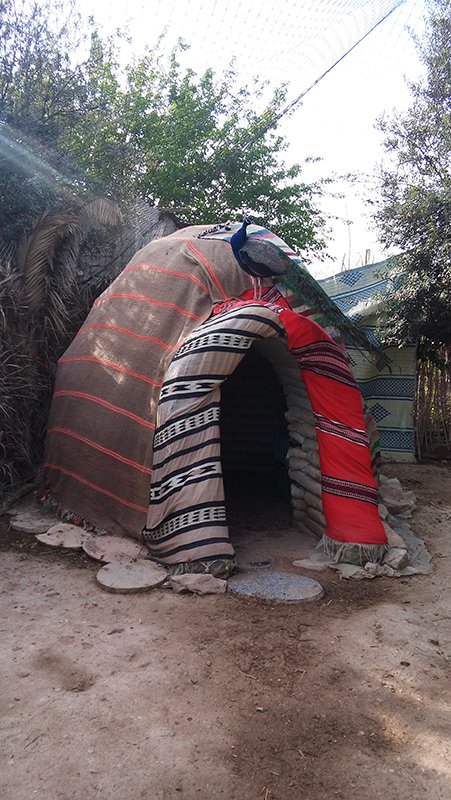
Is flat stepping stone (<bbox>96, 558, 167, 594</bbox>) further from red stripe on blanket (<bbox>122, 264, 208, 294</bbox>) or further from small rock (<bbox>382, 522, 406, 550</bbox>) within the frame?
red stripe on blanket (<bbox>122, 264, 208, 294</bbox>)

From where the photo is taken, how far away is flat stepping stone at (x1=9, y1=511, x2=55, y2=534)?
211 inches

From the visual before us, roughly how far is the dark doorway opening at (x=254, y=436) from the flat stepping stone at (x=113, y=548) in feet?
6.31

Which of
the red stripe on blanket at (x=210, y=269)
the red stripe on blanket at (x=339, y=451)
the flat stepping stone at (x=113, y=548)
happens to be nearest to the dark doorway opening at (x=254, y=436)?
the red stripe on blanket at (x=210, y=269)

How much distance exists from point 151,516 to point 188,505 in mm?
349

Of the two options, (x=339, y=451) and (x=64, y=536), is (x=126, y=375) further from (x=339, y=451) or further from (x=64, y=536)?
(x=339, y=451)

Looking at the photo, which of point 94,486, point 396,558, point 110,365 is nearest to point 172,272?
point 110,365

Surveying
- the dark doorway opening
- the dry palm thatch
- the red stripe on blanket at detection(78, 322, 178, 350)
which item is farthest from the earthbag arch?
the dry palm thatch

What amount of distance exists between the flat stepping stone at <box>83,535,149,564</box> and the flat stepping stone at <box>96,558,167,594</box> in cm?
8

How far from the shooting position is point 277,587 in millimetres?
4457

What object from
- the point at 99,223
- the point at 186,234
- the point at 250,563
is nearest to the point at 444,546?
the point at 250,563

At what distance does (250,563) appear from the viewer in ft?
16.3

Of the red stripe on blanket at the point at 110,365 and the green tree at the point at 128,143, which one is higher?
the green tree at the point at 128,143

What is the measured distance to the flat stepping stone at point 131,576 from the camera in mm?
4312

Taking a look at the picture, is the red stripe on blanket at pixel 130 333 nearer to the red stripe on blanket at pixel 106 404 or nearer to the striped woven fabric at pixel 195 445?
the striped woven fabric at pixel 195 445
